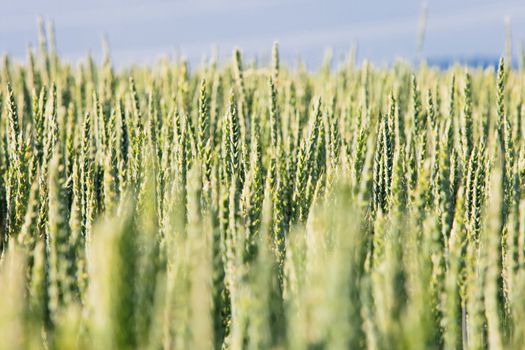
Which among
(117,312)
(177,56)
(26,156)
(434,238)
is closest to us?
(117,312)

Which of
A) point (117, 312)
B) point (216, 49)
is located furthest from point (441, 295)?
point (216, 49)

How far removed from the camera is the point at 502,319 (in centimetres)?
74

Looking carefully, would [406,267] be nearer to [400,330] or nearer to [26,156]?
[400,330]

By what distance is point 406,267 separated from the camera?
0.67 m

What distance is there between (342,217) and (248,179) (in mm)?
385

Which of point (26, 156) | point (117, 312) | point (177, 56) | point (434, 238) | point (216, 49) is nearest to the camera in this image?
point (117, 312)

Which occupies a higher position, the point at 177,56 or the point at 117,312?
the point at 177,56

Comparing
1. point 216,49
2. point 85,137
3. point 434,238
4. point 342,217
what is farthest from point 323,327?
point 216,49

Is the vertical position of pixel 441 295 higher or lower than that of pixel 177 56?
lower

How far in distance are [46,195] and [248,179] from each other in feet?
1.39

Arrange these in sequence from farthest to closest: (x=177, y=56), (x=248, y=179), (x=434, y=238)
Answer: (x=177, y=56), (x=248, y=179), (x=434, y=238)

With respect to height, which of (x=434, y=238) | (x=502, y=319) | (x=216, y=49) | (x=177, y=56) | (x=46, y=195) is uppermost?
(x=177, y=56)

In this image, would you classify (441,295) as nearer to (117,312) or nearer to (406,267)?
(406,267)

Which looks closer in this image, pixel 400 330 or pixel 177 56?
pixel 400 330
